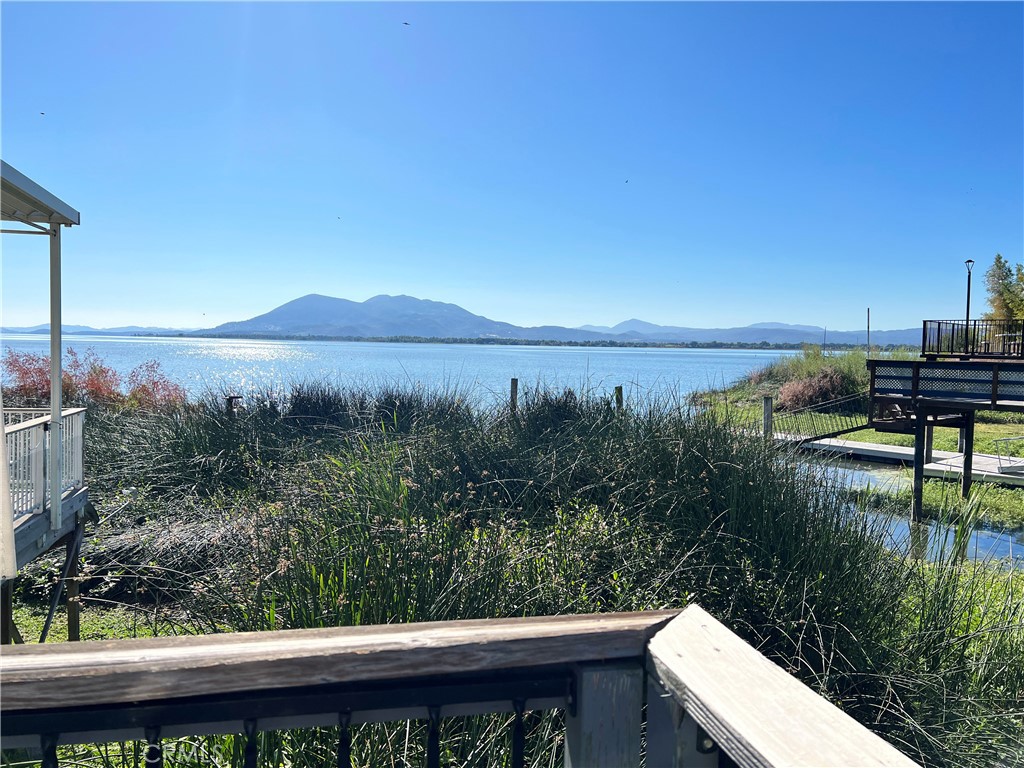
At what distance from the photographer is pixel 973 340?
917 inches

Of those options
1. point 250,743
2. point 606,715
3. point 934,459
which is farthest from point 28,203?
point 934,459

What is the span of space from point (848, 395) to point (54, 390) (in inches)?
996

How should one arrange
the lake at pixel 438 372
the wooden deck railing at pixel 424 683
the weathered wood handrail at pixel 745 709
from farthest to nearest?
the lake at pixel 438 372 < the wooden deck railing at pixel 424 683 < the weathered wood handrail at pixel 745 709

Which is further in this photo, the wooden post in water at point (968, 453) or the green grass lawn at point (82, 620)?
the wooden post in water at point (968, 453)

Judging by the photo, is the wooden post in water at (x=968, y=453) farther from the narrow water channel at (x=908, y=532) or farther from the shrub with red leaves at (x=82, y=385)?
the shrub with red leaves at (x=82, y=385)

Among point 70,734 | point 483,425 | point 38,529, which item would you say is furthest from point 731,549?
point 38,529

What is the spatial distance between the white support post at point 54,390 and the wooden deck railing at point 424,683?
228 inches

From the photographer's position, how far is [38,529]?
571 centimetres

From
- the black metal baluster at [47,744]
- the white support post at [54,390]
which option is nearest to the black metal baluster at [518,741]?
the black metal baluster at [47,744]

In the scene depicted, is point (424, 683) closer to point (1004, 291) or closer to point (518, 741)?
point (518, 741)

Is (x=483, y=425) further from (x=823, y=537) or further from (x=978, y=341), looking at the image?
(x=978, y=341)

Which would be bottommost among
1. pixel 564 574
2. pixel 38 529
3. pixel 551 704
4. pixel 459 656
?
pixel 38 529

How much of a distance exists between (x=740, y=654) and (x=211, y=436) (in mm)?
7842

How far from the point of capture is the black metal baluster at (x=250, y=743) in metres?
1.01
